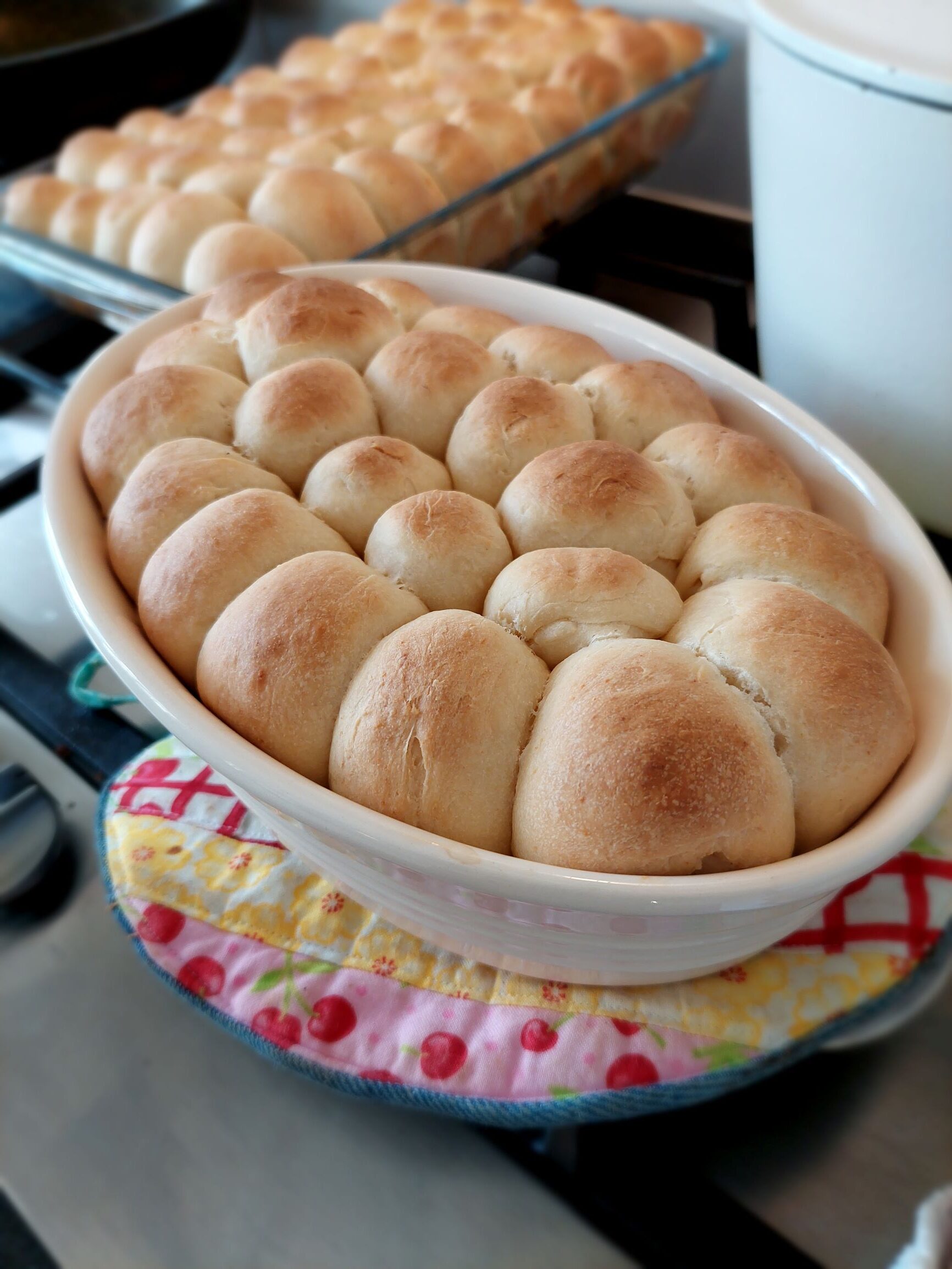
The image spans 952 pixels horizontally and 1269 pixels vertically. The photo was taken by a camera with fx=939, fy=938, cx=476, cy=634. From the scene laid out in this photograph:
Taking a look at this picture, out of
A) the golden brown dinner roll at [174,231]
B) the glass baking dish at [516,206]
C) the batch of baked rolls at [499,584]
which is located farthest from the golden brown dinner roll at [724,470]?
the golden brown dinner roll at [174,231]

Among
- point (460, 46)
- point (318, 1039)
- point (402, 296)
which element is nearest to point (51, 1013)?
point (318, 1039)

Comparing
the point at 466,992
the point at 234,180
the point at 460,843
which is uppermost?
the point at 234,180

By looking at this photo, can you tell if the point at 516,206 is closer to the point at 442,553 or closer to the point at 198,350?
the point at 198,350

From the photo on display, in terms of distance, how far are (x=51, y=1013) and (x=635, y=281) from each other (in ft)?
2.10

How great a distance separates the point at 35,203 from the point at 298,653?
26.8 inches

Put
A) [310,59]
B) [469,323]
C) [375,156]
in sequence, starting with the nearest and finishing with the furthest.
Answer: [469,323] → [375,156] → [310,59]

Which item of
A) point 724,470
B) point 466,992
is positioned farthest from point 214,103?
point 466,992

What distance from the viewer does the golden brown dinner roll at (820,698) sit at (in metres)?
0.32

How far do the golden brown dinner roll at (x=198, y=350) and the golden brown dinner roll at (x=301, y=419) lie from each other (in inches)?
2.0

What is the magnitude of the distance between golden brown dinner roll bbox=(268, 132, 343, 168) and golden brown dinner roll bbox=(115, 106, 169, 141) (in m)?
0.17

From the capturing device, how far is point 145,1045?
0.44 m

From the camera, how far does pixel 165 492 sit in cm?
42

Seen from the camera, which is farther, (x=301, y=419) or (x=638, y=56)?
(x=638, y=56)

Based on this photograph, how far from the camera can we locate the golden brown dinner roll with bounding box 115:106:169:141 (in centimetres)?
90
